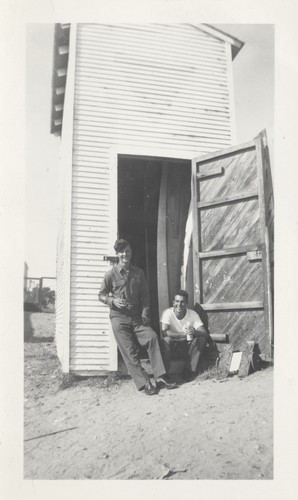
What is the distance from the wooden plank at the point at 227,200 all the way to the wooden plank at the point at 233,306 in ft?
4.65

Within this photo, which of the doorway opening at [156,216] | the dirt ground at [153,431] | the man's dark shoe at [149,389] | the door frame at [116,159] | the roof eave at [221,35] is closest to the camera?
the dirt ground at [153,431]

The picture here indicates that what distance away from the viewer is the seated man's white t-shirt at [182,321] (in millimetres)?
5945

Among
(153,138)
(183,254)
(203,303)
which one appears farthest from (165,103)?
(203,303)

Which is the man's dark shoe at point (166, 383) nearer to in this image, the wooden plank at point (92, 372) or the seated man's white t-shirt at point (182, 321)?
the seated man's white t-shirt at point (182, 321)

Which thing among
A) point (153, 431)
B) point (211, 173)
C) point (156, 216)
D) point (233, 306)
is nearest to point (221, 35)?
point (211, 173)

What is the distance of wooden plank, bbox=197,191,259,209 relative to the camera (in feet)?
19.1

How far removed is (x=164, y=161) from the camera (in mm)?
6812

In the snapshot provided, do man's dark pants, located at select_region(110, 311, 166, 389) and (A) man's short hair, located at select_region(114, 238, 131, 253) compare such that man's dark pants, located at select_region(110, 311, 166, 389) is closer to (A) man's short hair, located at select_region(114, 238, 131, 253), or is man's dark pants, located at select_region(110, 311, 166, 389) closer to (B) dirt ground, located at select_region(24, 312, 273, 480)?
(B) dirt ground, located at select_region(24, 312, 273, 480)

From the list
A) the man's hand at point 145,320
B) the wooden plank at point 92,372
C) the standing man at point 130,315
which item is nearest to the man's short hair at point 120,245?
the standing man at point 130,315

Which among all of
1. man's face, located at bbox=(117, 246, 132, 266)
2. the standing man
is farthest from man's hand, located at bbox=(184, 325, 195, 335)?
man's face, located at bbox=(117, 246, 132, 266)

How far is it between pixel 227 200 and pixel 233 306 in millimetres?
1481

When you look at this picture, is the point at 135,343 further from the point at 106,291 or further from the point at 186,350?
the point at 106,291

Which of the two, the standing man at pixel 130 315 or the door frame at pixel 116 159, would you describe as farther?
the door frame at pixel 116 159
